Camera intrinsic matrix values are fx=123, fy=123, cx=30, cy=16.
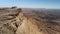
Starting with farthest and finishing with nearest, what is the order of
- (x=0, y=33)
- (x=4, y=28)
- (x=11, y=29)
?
(x=11, y=29) < (x=4, y=28) < (x=0, y=33)

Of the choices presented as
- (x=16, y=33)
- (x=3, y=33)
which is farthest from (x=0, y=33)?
(x=16, y=33)

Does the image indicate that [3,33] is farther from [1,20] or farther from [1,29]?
[1,20]

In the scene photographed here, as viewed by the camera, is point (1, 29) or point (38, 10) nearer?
point (1, 29)

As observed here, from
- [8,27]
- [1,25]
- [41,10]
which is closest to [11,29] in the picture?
[8,27]

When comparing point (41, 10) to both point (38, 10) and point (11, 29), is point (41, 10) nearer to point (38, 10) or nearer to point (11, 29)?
point (38, 10)

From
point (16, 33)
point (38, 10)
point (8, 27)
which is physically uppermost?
point (8, 27)

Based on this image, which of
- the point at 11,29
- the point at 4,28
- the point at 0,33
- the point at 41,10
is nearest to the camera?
the point at 0,33

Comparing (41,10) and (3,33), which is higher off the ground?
(3,33)

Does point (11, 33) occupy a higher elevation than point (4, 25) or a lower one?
lower

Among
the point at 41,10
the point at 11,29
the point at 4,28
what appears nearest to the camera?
the point at 4,28
